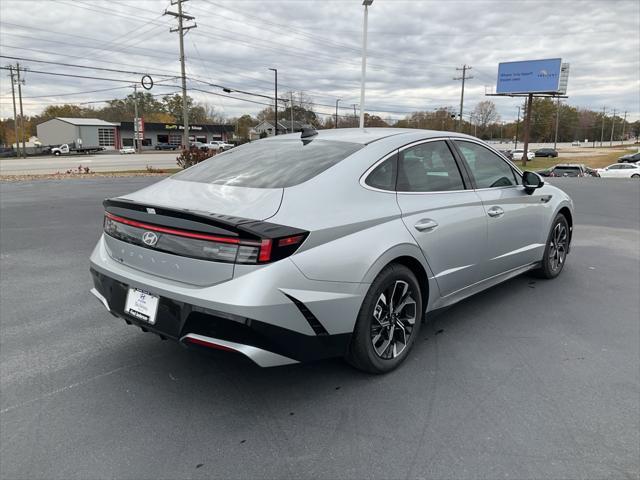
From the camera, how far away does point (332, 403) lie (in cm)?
282

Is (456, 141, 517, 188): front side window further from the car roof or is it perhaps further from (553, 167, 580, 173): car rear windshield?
(553, 167, 580, 173): car rear windshield

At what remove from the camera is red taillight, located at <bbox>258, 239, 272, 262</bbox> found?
2414 mm

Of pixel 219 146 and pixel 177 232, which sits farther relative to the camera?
pixel 219 146

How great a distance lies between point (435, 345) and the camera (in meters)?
3.62

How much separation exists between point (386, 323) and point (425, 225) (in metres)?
0.72

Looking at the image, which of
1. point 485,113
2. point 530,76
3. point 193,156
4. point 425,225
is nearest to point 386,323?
point 425,225

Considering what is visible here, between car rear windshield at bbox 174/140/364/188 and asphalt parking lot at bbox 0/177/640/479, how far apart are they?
112cm

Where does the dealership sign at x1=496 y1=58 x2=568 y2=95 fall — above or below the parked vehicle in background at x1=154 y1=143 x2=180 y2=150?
above

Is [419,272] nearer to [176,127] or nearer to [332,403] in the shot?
[332,403]

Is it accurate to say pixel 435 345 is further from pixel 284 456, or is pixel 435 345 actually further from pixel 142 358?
pixel 142 358

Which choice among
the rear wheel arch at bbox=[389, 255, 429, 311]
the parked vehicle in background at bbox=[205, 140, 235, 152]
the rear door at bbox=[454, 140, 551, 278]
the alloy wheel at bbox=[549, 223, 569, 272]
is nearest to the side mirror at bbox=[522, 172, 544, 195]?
the rear door at bbox=[454, 140, 551, 278]

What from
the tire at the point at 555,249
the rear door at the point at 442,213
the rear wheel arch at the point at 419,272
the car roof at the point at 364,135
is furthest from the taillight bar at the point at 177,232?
the tire at the point at 555,249

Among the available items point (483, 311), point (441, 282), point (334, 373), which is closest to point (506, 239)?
point (483, 311)

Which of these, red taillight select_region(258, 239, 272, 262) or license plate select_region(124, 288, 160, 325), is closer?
red taillight select_region(258, 239, 272, 262)
